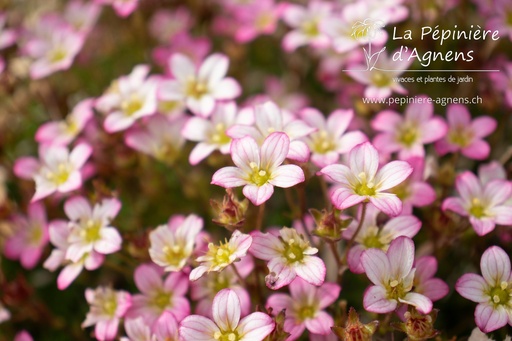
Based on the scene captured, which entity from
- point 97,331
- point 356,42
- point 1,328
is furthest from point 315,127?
point 1,328

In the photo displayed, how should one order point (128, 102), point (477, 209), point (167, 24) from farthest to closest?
point (167, 24)
point (128, 102)
point (477, 209)

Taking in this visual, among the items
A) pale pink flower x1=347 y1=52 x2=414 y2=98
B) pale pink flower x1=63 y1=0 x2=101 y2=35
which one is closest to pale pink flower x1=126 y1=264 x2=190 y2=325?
pale pink flower x1=347 y1=52 x2=414 y2=98

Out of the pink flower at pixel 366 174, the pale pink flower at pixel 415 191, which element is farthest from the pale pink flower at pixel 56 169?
the pale pink flower at pixel 415 191

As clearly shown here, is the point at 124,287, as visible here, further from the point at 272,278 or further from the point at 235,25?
the point at 235,25

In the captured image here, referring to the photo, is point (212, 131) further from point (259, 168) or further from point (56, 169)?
point (56, 169)

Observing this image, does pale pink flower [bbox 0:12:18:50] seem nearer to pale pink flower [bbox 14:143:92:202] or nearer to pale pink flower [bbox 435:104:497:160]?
pale pink flower [bbox 14:143:92:202]

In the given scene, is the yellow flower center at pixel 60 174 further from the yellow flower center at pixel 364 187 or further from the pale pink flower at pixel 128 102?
the yellow flower center at pixel 364 187

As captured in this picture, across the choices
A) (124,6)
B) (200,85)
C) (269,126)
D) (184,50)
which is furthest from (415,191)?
(124,6)

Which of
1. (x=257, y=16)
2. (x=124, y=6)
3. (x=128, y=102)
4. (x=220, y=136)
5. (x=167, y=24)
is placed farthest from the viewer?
(x=167, y=24)
